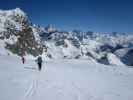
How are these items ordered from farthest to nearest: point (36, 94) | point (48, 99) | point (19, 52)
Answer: point (19, 52) → point (36, 94) → point (48, 99)

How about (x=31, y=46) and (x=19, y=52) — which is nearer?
(x=19, y=52)

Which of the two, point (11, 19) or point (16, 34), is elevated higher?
point (11, 19)

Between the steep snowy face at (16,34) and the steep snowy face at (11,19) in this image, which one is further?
the steep snowy face at (11,19)

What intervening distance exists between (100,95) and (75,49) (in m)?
180

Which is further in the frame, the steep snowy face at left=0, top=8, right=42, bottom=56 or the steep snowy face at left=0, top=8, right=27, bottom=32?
the steep snowy face at left=0, top=8, right=27, bottom=32

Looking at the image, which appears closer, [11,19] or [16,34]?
[16,34]

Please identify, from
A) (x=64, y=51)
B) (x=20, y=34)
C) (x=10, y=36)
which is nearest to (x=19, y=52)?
(x=10, y=36)

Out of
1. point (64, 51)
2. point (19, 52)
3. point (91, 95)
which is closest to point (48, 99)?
point (91, 95)

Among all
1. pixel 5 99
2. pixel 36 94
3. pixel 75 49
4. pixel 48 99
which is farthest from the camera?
pixel 75 49

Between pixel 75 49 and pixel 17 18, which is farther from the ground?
pixel 17 18

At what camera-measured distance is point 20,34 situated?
107188mm

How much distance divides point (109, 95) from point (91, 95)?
136 cm

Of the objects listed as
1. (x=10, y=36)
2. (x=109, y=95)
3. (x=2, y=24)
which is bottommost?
(x=109, y=95)

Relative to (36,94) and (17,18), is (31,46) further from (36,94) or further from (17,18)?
(36,94)
